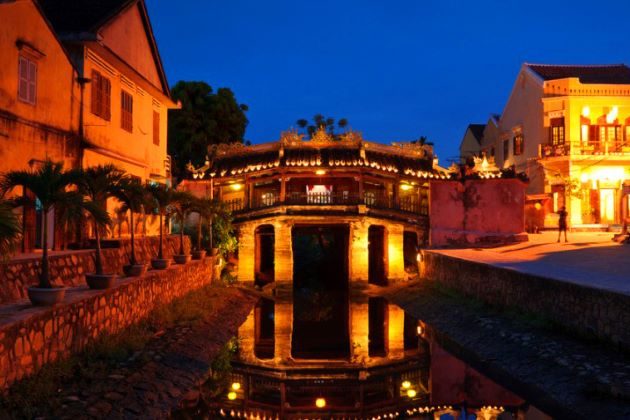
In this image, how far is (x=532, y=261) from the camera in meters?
21.2

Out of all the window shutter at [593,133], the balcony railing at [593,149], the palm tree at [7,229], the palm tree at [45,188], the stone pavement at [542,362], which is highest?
the window shutter at [593,133]

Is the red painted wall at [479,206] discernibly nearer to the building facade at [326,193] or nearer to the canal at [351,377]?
the building facade at [326,193]

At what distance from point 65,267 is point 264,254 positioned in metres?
25.6

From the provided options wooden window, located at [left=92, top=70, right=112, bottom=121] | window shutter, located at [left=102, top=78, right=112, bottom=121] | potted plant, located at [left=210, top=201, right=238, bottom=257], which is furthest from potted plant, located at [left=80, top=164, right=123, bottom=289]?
potted plant, located at [left=210, top=201, right=238, bottom=257]

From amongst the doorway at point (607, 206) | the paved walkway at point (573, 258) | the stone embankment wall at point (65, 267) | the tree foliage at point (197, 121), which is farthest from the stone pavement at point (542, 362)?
the tree foliage at point (197, 121)

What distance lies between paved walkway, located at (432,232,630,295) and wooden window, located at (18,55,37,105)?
13916 millimetres

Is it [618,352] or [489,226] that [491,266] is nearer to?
[618,352]

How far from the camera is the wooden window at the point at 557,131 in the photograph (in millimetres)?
35906

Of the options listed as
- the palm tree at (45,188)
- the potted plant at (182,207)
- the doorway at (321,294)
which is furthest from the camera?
the potted plant at (182,207)

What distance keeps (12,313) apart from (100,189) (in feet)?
14.7

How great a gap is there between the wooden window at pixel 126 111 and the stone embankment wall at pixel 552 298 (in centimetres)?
1324

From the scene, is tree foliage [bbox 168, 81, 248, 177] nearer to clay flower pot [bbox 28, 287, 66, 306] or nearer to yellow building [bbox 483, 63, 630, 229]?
yellow building [bbox 483, 63, 630, 229]

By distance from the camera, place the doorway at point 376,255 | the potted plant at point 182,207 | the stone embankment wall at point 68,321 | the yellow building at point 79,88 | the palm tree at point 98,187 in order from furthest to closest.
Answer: the doorway at point 376,255, the potted plant at point 182,207, the yellow building at point 79,88, the palm tree at point 98,187, the stone embankment wall at point 68,321

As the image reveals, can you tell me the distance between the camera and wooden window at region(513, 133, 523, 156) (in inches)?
1593
